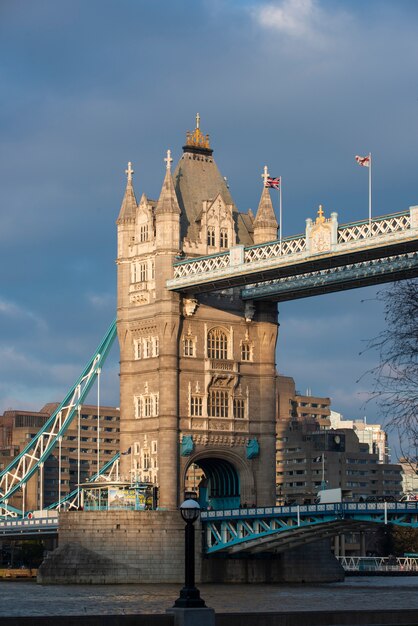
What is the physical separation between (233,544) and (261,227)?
2590 cm

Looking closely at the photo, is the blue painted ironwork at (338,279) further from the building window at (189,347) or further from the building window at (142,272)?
the building window at (142,272)

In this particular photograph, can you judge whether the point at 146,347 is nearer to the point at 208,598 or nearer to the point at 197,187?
the point at 197,187

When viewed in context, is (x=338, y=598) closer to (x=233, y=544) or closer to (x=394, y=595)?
(x=394, y=595)

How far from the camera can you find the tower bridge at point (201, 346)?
11225 cm

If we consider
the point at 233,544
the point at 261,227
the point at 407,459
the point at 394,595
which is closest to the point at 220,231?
the point at 261,227

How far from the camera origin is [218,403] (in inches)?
4683

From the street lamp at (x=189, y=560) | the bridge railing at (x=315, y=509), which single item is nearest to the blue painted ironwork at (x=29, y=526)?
the bridge railing at (x=315, y=509)

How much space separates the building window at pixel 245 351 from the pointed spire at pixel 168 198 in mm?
11877

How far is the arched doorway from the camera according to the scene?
4756 inches

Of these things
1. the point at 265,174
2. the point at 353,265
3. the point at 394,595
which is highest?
the point at 265,174

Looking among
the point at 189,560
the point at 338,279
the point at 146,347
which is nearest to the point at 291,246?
the point at 338,279

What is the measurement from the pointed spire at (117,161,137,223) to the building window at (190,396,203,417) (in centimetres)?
1548

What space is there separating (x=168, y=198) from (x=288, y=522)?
26.4 metres

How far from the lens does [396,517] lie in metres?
102
